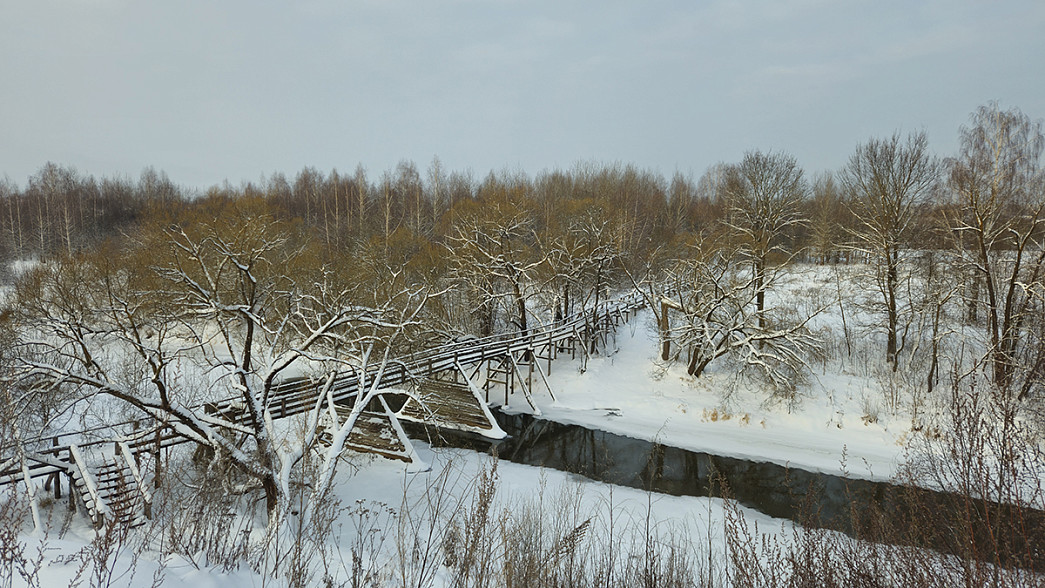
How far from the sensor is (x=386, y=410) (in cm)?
1580

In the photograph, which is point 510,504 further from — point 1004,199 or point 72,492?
point 1004,199

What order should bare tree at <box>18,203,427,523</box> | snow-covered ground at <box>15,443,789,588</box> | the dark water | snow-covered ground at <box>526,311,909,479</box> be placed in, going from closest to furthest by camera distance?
bare tree at <box>18,203,427,523</box>
snow-covered ground at <box>15,443,789,588</box>
the dark water
snow-covered ground at <box>526,311,909,479</box>

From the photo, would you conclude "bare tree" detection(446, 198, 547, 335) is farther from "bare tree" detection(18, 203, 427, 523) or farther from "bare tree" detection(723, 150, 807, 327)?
"bare tree" detection(723, 150, 807, 327)

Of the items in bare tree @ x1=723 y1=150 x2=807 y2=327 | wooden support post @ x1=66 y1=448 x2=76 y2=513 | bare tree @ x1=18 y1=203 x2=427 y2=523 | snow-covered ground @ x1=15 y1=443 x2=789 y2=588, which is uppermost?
bare tree @ x1=723 y1=150 x2=807 y2=327

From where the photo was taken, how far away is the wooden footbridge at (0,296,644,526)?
1034 cm

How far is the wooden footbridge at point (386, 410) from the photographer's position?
33.9 feet

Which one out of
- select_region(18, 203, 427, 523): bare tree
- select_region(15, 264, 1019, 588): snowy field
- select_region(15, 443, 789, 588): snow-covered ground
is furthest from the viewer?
select_region(15, 264, 1019, 588): snowy field

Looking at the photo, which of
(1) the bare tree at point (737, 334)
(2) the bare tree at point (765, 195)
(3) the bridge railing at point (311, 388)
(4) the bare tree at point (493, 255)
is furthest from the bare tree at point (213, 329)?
(2) the bare tree at point (765, 195)

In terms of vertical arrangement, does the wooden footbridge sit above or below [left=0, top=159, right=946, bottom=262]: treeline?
below

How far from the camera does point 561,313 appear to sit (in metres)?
29.4

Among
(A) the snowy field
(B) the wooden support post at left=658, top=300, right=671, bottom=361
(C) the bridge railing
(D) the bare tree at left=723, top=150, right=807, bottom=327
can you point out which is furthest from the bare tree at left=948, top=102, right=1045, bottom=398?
(C) the bridge railing

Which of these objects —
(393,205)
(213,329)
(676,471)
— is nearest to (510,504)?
(676,471)

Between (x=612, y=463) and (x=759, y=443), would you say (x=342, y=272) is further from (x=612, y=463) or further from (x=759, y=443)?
(x=759, y=443)

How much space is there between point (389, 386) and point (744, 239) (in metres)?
17.9
